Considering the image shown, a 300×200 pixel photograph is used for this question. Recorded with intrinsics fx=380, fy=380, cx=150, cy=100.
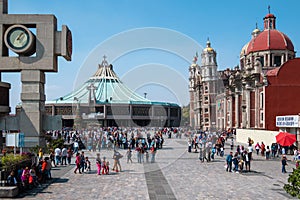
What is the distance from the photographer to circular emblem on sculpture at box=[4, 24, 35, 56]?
22.8 metres

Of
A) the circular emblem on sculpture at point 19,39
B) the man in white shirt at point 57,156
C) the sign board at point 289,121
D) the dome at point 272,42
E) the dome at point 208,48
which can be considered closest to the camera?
the man in white shirt at point 57,156

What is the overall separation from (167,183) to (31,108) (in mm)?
10651

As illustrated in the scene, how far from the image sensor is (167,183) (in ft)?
54.5

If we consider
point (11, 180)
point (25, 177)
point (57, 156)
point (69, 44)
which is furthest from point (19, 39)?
point (11, 180)

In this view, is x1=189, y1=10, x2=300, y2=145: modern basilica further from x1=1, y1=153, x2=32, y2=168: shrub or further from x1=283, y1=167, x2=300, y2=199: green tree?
x1=283, y1=167, x2=300, y2=199: green tree

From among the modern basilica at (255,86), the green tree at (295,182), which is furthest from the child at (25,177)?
the modern basilica at (255,86)

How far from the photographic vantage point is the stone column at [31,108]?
2281 centimetres

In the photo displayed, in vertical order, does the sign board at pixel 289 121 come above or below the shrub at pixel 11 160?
above

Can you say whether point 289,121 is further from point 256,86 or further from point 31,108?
point 31,108

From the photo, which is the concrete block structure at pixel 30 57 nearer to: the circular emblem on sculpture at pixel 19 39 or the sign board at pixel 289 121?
the circular emblem on sculpture at pixel 19 39

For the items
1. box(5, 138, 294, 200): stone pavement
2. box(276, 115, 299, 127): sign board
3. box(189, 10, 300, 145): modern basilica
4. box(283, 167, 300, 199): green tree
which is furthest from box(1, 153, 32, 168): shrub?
box(189, 10, 300, 145): modern basilica

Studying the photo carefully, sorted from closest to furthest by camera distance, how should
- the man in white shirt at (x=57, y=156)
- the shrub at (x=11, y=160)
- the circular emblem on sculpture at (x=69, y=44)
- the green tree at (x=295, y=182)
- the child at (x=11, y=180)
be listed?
the green tree at (x=295, y=182), the child at (x=11, y=180), the shrub at (x=11, y=160), the man in white shirt at (x=57, y=156), the circular emblem on sculpture at (x=69, y=44)

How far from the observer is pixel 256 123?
48.8m

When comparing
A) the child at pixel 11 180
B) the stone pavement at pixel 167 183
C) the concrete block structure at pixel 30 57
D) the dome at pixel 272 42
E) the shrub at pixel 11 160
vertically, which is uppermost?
the dome at pixel 272 42
